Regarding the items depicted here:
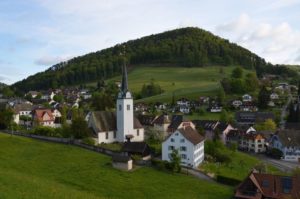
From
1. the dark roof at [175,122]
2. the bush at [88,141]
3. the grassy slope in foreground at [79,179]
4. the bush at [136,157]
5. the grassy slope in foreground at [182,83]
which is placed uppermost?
the grassy slope in foreground at [182,83]

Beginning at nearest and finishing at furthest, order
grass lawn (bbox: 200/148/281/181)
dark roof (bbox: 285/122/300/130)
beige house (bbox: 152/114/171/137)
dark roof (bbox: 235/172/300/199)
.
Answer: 1. dark roof (bbox: 235/172/300/199)
2. grass lawn (bbox: 200/148/281/181)
3. beige house (bbox: 152/114/171/137)
4. dark roof (bbox: 285/122/300/130)

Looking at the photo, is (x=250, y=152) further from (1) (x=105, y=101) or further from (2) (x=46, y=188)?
(2) (x=46, y=188)

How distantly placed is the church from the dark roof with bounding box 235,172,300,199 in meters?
29.0

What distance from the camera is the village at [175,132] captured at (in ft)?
188

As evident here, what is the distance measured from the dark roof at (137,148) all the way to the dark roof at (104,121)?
25.1 feet

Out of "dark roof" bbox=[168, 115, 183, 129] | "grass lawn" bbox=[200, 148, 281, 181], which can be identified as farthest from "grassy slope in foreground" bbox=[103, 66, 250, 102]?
"grass lawn" bbox=[200, 148, 281, 181]

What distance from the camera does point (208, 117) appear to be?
11325cm

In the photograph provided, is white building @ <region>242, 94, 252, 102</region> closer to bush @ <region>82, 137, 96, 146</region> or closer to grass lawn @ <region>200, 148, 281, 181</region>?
grass lawn @ <region>200, 148, 281, 181</region>

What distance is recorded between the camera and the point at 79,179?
43719 mm

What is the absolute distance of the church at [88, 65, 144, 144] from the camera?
66625 mm

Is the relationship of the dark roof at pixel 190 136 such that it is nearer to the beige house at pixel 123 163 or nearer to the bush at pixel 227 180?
the bush at pixel 227 180

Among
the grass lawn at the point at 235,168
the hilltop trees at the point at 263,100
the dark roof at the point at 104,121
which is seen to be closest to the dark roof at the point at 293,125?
the hilltop trees at the point at 263,100

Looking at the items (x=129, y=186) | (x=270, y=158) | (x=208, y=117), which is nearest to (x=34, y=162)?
(x=129, y=186)

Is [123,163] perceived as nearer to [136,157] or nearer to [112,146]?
[136,157]
